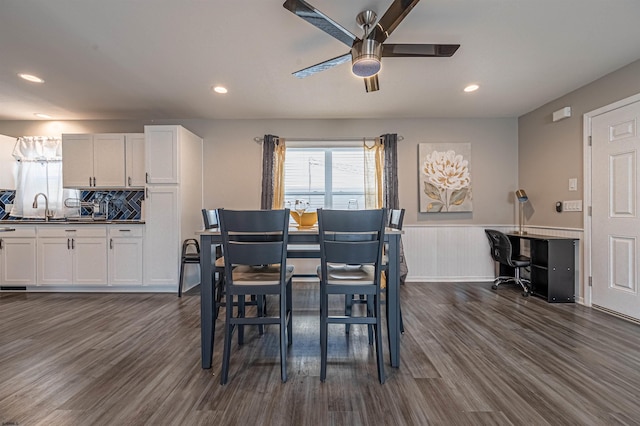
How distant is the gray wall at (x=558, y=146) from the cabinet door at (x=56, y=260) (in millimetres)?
6663

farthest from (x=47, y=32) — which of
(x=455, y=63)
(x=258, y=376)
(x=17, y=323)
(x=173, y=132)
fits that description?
(x=455, y=63)

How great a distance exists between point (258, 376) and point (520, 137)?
16.2 ft

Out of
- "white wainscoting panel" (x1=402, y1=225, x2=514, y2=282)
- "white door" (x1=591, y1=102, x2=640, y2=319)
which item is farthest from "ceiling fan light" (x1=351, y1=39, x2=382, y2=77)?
"white wainscoting panel" (x1=402, y1=225, x2=514, y2=282)

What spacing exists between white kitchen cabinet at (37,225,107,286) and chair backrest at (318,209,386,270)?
3667mm

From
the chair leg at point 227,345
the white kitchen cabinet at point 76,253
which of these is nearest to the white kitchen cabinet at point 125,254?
the white kitchen cabinet at point 76,253

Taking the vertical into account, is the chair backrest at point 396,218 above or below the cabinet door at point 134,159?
below

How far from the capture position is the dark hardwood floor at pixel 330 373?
1.49 metres

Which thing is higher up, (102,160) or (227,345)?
(102,160)

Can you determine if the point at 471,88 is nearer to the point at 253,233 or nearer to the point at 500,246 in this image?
the point at 500,246

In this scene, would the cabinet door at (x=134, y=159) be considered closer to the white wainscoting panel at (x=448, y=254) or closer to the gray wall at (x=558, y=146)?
the white wainscoting panel at (x=448, y=254)

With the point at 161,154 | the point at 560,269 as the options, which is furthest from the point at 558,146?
the point at 161,154

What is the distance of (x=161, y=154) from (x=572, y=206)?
212 inches

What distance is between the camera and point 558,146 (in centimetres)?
363

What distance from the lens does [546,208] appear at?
3.84 meters
